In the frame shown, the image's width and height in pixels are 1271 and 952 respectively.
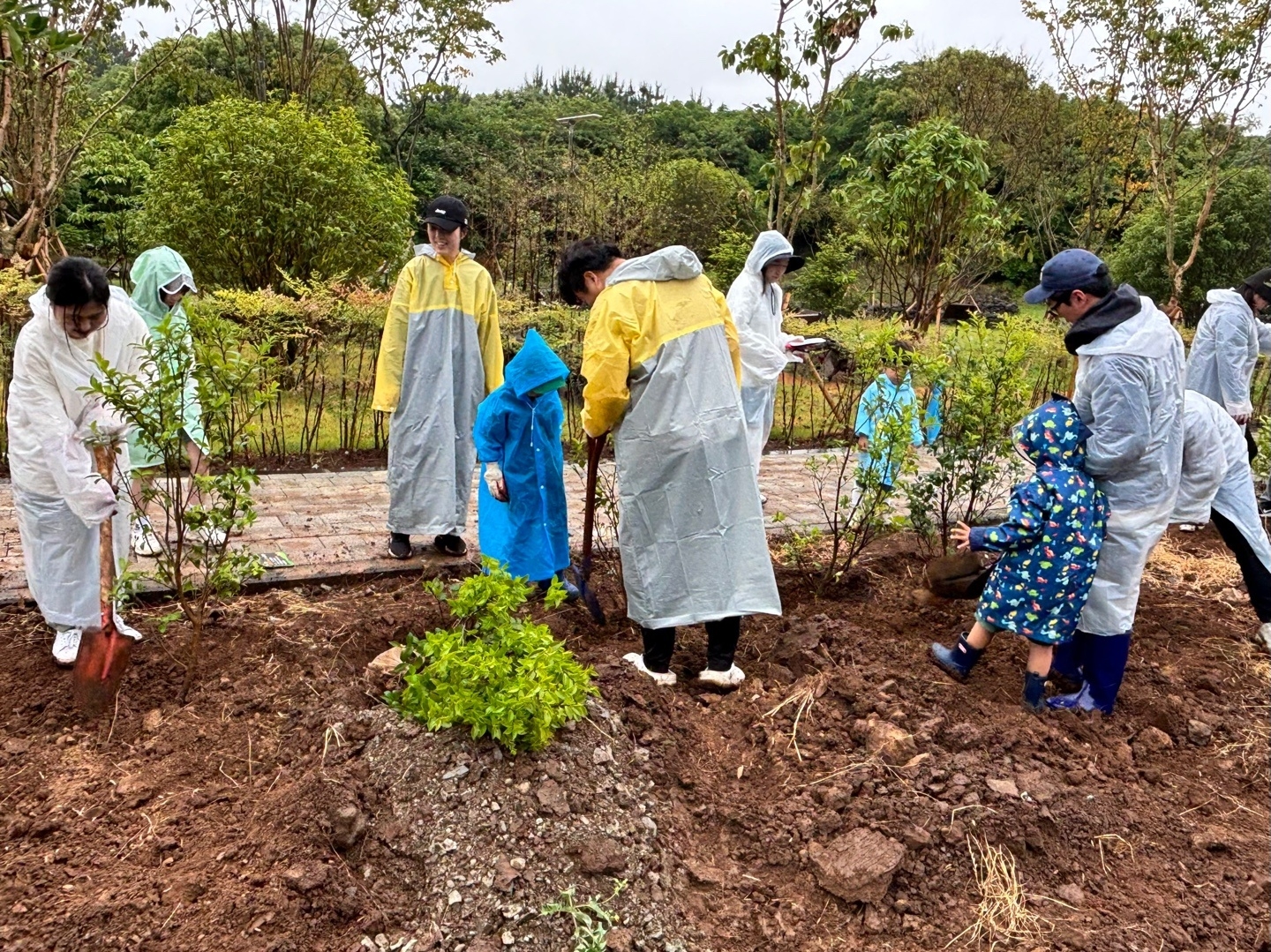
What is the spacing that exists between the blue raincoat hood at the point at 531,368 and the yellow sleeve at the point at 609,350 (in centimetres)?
62

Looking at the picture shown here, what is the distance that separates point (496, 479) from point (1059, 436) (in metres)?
2.16

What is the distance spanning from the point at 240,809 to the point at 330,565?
83.7 inches

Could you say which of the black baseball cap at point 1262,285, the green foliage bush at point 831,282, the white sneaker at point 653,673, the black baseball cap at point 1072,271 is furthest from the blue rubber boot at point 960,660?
the green foliage bush at point 831,282

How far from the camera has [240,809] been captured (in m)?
2.80

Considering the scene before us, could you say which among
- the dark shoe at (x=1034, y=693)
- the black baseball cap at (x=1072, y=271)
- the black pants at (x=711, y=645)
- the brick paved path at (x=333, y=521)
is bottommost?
the brick paved path at (x=333, y=521)

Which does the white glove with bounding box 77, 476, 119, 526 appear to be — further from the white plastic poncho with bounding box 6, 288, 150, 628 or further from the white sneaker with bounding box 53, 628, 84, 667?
the white sneaker with bounding box 53, 628, 84, 667

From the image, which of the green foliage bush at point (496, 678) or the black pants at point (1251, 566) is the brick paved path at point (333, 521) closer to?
the black pants at point (1251, 566)

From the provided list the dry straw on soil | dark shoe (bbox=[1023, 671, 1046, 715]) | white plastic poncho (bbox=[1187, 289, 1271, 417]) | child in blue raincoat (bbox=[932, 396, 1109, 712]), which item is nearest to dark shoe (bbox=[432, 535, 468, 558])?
child in blue raincoat (bbox=[932, 396, 1109, 712])

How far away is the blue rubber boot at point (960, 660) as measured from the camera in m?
3.76

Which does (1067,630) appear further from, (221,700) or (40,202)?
(40,202)

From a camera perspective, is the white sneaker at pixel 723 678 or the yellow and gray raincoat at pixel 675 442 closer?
the yellow and gray raincoat at pixel 675 442

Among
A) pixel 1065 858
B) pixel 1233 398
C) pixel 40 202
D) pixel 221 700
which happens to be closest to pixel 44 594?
pixel 221 700

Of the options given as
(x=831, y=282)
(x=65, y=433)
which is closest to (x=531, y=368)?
(x=65, y=433)

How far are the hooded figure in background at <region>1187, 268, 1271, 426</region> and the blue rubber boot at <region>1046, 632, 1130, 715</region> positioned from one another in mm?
3283
